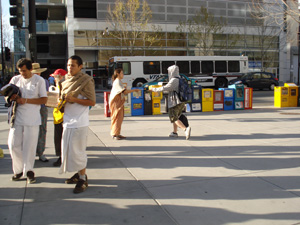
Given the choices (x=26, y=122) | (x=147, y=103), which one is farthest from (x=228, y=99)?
(x=26, y=122)

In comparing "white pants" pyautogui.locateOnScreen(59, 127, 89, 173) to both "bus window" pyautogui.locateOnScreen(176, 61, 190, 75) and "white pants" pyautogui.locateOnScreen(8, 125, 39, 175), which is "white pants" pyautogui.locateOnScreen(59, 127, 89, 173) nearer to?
"white pants" pyautogui.locateOnScreen(8, 125, 39, 175)

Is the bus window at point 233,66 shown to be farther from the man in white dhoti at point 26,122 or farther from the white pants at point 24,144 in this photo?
the white pants at point 24,144

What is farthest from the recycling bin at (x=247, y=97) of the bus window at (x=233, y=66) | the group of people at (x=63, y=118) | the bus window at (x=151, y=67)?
the bus window at (x=233, y=66)

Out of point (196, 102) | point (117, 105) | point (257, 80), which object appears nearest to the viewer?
point (117, 105)

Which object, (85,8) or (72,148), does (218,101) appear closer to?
(72,148)

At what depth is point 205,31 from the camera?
123ft

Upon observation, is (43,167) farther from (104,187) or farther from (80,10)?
(80,10)

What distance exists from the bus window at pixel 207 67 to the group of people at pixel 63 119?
24.8 metres

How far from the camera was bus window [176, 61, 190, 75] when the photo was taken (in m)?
27.8

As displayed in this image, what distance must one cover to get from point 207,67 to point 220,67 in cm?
136

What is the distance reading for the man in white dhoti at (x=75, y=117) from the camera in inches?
165

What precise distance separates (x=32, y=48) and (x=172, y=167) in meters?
6.01

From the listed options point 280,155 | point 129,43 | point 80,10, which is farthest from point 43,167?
point 80,10

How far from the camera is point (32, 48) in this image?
905cm
